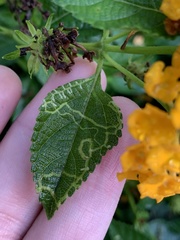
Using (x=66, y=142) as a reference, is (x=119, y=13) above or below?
above

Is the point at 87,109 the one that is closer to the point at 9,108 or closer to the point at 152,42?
the point at 9,108

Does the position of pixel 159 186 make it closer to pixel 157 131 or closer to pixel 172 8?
pixel 157 131

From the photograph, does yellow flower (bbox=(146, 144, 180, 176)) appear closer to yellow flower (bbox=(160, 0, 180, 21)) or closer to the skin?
yellow flower (bbox=(160, 0, 180, 21))

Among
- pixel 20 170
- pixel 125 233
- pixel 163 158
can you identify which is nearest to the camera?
pixel 163 158

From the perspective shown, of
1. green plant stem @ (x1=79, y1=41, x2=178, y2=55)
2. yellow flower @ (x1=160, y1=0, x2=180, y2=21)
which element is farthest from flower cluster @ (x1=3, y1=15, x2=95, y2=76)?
yellow flower @ (x1=160, y1=0, x2=180, y2=21)

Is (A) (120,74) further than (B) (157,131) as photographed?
Yes

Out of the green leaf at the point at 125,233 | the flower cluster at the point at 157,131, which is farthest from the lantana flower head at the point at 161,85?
the green leaf at the point at 125,233

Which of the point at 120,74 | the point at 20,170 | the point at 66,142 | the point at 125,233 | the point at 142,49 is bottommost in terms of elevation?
the point at 125,233

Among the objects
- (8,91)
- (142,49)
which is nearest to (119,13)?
(142,49)
